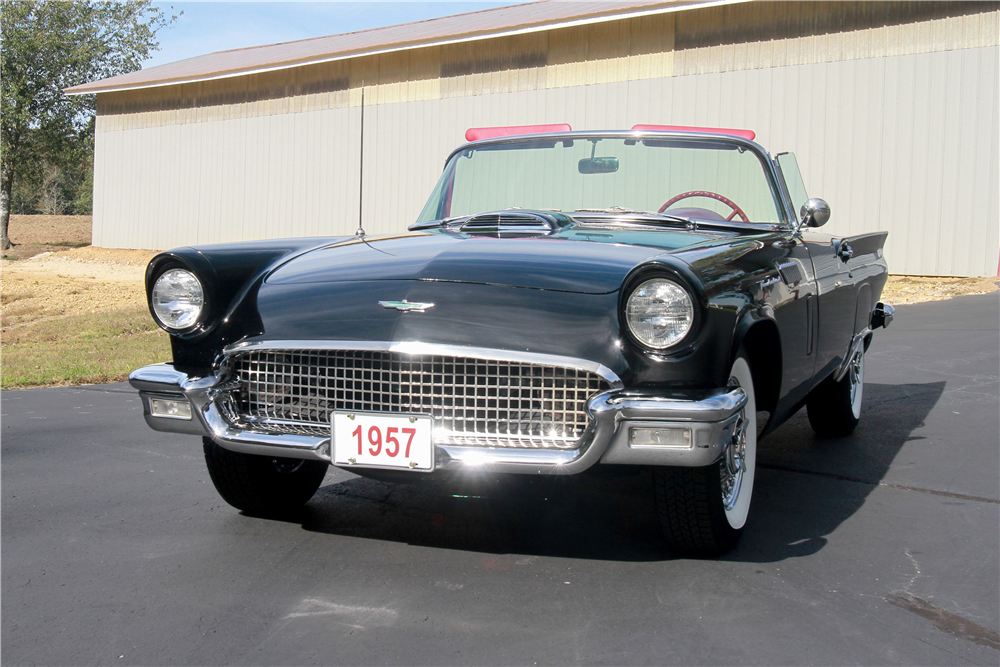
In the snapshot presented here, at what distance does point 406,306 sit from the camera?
2803 mm

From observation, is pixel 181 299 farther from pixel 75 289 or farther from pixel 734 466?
pixel 75 289

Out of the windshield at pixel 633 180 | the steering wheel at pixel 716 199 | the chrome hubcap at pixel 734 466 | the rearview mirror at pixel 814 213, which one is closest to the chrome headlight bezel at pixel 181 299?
the windshield at pixel 633 180

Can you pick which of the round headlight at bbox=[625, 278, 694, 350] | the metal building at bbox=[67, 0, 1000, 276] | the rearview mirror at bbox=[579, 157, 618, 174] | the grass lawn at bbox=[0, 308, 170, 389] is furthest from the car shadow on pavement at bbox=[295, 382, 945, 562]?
the metal building at bbox=[67, 0, 1000, 276]

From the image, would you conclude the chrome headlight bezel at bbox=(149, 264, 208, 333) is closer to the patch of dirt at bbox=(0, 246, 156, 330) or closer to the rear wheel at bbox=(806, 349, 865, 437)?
the rear wheel at bbox=(806, 349, 865, 437)

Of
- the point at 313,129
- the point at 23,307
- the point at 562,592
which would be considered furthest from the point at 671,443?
the point at 313,129

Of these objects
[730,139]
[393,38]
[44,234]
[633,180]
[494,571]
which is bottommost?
[494,571]

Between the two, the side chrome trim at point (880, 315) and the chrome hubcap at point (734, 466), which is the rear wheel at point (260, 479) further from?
the side chrome trim at point (880, 315)

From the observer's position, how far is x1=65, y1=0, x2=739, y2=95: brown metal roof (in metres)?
16.0

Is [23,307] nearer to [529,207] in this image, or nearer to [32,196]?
[529,207]

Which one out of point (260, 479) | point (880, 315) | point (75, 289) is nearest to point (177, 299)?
point (260, 479)

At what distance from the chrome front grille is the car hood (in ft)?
0.89

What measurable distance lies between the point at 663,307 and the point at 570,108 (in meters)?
14.7

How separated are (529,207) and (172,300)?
1555 mm

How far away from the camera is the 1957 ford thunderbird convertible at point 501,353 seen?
2641 mm
